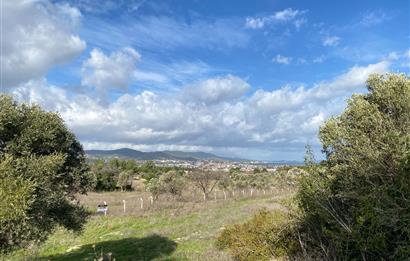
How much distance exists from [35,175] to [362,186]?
11211 millimetres

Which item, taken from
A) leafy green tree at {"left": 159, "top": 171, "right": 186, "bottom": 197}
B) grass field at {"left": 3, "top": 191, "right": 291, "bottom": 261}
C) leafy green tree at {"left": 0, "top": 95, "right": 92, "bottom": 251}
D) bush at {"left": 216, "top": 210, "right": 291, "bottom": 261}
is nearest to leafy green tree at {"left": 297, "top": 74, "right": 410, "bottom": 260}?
bush at {"left": 216, "top": 210, "right": 291, "bottom": 261}

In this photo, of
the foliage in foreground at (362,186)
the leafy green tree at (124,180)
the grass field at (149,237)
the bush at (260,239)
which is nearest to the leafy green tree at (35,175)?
the grass field at (149,237)

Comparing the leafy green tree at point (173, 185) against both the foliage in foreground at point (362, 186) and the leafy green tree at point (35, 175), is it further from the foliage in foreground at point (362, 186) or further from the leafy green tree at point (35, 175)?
the foliage in foreground at point (362, 186)

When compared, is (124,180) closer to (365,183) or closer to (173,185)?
(173,185)

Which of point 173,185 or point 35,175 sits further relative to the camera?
point 173,185

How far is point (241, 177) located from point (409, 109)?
7605 cm

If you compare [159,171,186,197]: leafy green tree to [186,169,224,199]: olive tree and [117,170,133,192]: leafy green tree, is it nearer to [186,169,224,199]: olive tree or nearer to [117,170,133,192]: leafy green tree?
[186,169,224,199]: olive tree

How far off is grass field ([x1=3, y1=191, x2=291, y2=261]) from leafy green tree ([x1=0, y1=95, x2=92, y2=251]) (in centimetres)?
105

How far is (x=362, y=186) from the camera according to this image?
12.2 meters

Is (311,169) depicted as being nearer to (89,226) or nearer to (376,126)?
(376,126)

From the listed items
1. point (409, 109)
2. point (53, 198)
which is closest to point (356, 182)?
point (409, 109)

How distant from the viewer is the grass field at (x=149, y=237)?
23502 millimetres

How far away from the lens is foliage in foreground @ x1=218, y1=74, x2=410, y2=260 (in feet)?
35.5

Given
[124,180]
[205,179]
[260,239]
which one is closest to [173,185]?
[205,179]
